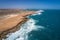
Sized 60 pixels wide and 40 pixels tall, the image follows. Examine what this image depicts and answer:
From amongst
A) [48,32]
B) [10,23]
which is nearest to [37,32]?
[48,32]

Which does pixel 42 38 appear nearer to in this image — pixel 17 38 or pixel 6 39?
pixel 17 38

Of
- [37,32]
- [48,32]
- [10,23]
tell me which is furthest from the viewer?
[10,23]

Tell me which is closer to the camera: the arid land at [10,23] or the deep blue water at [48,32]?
the deep blue water at [48,32]

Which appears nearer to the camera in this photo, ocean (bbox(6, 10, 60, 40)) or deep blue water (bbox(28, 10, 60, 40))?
ocean (bbox(6, 10, 60, 40))

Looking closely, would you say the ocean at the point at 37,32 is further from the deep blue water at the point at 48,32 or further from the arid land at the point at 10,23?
the arid land at the point at 10,23

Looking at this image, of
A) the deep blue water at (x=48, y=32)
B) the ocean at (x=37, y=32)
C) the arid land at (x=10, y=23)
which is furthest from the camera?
the arid land at (x=10, y=23)

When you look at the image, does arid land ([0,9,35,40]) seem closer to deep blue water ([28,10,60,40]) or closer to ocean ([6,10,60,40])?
ocean ([6,10,60,40])

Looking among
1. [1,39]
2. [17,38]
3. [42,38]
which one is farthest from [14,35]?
[42,38]

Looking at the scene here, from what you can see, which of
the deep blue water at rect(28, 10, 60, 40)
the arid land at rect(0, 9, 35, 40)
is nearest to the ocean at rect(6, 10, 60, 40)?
the deep blue water at rect(28, 10, 60, 40)

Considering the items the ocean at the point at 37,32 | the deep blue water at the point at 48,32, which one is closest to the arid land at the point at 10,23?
the ocean at the point at 37,32

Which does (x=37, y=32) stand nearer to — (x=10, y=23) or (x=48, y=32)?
(x=48, y=32)

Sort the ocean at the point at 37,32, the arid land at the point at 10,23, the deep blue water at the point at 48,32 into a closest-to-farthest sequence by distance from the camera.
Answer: the ocean at the point at 37,32 → the deep blue water at the point at 48,32 → the arid land at the point at 10,23
